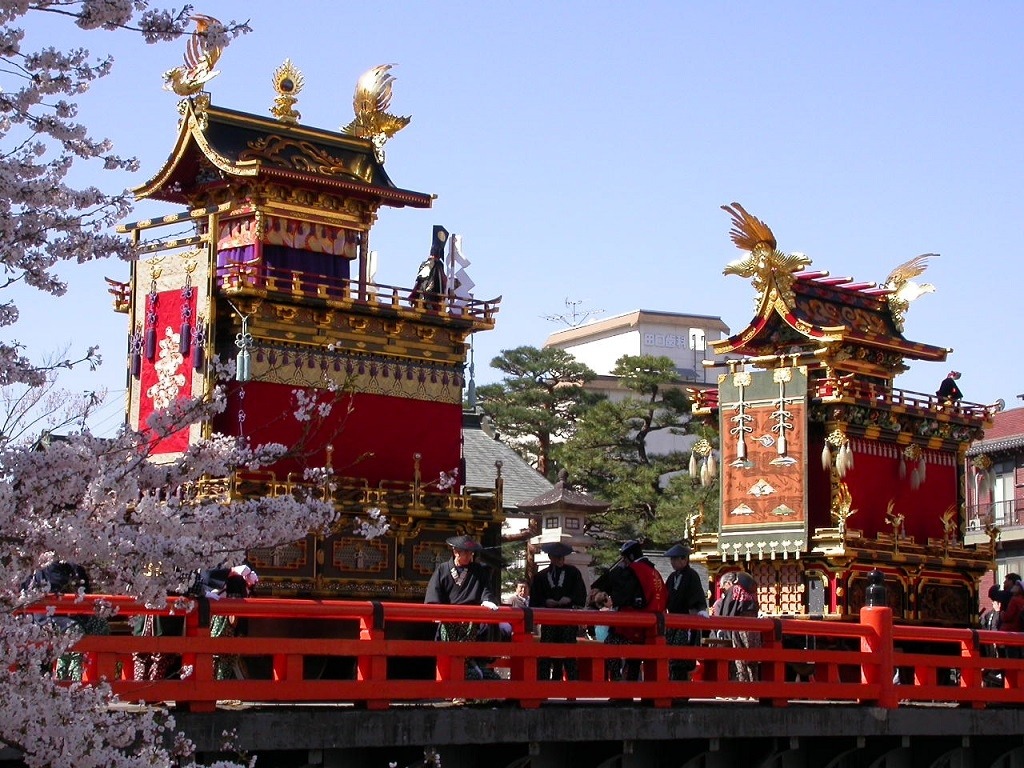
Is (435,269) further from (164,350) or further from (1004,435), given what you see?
(1004,435)

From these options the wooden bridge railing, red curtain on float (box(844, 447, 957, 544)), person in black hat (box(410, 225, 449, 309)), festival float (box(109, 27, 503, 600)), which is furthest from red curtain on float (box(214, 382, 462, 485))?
the wooden bridge railing

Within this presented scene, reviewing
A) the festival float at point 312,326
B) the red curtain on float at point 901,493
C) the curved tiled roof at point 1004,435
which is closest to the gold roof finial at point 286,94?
the festival float at point 312,326

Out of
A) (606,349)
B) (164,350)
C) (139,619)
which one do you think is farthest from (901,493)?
(606,349)

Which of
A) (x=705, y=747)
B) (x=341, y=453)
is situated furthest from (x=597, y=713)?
(x=341, y=453)

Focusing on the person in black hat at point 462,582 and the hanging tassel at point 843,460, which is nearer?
the person in black hat at point 462,582

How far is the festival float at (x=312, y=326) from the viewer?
96.1 feet

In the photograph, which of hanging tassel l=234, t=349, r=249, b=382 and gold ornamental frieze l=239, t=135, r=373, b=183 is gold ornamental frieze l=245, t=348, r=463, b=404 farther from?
gold ornamental frieze l=239, t=135, r=373, b=183

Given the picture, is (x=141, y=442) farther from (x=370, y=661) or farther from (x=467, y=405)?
(x=467, y=405)

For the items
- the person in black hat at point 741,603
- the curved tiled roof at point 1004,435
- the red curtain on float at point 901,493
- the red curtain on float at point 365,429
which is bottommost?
the person in black hat at point 741,603

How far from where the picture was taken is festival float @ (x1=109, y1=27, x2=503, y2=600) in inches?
1153

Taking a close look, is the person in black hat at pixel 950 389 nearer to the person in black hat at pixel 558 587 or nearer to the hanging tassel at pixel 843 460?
the hanging tassel at pixel 843 460

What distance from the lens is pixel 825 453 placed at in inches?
1165

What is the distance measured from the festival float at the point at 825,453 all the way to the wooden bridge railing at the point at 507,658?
10770 mm

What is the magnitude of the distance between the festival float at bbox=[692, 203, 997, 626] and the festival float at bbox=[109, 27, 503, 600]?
4569mm
